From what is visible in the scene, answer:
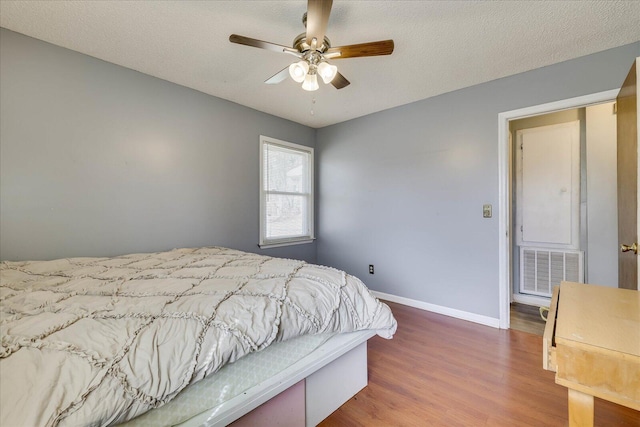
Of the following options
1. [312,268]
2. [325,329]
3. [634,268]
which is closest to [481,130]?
[634,268]

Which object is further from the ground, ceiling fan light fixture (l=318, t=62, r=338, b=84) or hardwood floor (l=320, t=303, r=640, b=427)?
ceiling fan light fixture (l=318, t=62, r=338, b=84)

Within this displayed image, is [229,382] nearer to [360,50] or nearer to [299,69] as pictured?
[299,69]

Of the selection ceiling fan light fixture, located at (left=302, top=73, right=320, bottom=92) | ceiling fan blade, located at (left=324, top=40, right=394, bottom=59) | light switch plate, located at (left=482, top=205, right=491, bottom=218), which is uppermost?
ceiling fan blade, located at (left=324, top=40, right=394, bottom=59)

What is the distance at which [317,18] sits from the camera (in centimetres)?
142

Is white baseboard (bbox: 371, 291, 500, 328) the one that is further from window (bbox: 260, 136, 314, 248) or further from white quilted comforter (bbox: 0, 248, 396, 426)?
white quilted comforter (bbox: 0, 248, 396, 426)

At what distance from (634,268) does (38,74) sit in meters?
4.16

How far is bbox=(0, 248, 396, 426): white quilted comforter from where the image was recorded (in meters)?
0.71

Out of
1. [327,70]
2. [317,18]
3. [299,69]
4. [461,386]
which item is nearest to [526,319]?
[461,386]

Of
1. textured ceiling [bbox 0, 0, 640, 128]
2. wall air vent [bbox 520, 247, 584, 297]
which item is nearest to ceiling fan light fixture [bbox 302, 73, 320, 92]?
textured ceiling [bbox 0, 0, 640, 128]

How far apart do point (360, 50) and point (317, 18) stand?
0.36 metres

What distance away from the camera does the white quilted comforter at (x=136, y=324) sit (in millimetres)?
712

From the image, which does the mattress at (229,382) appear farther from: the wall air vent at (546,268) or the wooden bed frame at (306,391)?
the wall air vent at (546,268)

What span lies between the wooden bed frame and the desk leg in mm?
935

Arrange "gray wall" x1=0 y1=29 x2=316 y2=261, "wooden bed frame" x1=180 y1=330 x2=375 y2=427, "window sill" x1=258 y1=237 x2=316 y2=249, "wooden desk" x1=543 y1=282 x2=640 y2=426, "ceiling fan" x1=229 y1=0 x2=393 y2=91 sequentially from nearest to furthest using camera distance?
"wooden desk" x1=543 y1=282 x2=640 y2=426, "wooden bed frame" x1=180 y1=330 x2=375 y2=427, "ceiling fan" x1=229 y1=0 x2=393 y2=91, "gray wall" x1=0 y1=29 x2=316 y2=261, "window sill" x1=258 y1=237 x2=316 y2=249
